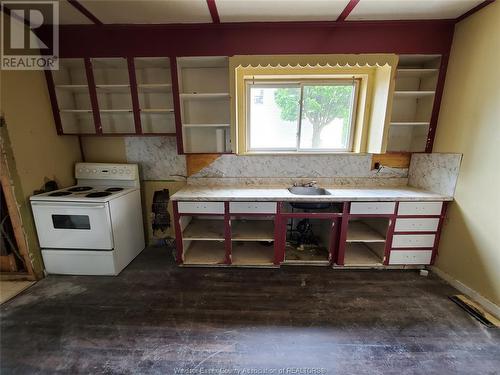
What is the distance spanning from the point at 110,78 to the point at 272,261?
110 inches

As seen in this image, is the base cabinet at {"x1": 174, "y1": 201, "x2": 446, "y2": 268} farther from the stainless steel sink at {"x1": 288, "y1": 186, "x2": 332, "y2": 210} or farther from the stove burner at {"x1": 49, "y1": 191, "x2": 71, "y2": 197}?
the stove burner at {"x1": 49, "y1": 191, "x2": 71, "y2": 197}

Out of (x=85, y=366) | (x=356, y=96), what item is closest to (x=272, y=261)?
(x=85, y=366)

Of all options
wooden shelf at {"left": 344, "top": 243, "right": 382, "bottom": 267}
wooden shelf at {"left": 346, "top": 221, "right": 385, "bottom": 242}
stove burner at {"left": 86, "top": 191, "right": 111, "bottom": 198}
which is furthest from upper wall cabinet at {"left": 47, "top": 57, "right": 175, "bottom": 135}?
wooden shelf at {"left": 344, "top": 243, "right": 382, "bottom": 267}

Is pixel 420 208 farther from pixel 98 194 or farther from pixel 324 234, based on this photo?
pixel 98 194

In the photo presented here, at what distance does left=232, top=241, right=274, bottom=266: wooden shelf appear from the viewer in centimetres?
247

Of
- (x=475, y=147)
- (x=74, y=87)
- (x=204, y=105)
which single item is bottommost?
(x=475, y=147)

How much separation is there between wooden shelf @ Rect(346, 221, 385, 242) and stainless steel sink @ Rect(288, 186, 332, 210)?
17.7 inches

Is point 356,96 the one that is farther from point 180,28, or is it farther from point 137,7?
point 137,7

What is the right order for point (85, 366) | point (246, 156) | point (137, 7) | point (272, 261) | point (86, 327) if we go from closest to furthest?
point (85, 366) < point (86, 327) < point (137, 7) < point (272, 261) < point (246, 156)

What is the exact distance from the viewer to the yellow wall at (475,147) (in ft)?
5.89

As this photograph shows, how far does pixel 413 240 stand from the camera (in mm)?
2332

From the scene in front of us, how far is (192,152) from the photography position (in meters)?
2.59

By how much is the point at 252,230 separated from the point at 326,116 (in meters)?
1.67

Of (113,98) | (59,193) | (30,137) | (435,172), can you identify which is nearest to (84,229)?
(59,193)
